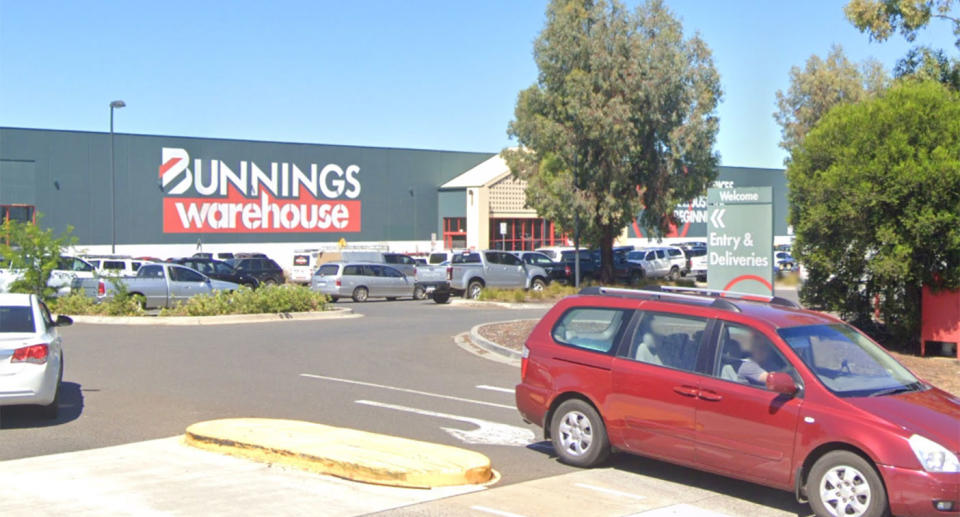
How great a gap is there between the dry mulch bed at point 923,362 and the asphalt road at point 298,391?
107 centimetres

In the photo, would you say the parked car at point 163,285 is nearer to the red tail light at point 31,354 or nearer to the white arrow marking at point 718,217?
the red tail light at point 31,354

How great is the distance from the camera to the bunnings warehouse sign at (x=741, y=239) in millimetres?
14422

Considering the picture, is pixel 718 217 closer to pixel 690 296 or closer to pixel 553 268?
pixel 690 296

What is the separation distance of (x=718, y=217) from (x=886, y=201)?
11.4 feet

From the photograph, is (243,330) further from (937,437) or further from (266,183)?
(266,183)

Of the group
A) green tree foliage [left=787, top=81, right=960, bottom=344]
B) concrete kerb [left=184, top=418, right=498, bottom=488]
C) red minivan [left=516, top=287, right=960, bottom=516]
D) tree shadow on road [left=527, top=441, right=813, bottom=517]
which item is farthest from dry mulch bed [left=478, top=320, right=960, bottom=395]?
concrete kerb [left=184, top=418, right=498, bottom=488]

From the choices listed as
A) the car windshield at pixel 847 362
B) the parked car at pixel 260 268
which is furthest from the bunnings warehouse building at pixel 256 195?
the car windshield at pixel 847 362

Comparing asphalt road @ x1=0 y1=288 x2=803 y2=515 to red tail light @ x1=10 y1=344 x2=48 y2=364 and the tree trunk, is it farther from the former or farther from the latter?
the tree trunk

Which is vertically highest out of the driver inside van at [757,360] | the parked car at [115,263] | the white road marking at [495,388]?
the parked car at [115,263]

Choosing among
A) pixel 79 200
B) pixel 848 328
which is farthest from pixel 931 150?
pixel 79 200

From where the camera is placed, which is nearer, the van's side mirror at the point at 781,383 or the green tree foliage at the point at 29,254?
the van's side mirror at the point at 781,383

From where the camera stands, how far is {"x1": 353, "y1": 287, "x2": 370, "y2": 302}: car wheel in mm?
35594

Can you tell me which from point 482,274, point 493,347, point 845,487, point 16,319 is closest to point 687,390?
point 845,487

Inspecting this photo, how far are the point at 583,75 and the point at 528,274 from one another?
7.84 m
